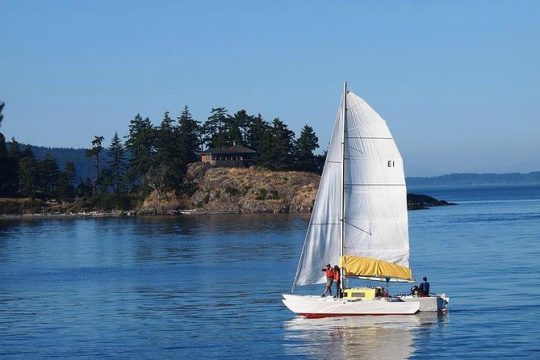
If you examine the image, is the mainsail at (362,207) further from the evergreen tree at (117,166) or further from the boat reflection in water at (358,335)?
the evergreen tree at (117,166)

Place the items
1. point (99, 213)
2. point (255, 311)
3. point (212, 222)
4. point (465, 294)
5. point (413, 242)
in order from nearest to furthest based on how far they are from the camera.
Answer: point (255, 311) < point (465, 294) < point (413, 242) < point (212, 222) < point (99, 213)

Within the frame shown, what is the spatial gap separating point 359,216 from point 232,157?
130806 millimetres

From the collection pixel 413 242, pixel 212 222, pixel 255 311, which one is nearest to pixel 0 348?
pixel 255 311

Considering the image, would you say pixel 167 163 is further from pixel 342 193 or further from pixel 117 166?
pixel 342 193

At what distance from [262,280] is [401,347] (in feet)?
77.2

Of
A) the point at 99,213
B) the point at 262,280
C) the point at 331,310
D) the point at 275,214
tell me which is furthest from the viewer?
the point at 99,213

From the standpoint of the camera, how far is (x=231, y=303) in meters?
48.9

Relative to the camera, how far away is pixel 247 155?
17350cm

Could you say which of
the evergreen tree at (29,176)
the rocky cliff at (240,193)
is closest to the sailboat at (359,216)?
the rocky cliff at (240,193)

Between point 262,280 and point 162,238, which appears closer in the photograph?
point 262,280

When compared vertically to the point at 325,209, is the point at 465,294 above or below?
below

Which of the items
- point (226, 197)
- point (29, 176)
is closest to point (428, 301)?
point (226, 197)

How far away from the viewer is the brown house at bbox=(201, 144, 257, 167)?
171375 mm

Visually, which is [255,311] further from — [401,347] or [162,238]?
[162,238]
